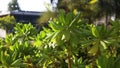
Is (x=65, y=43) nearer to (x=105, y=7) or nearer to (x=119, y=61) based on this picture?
(x=119, y=61)

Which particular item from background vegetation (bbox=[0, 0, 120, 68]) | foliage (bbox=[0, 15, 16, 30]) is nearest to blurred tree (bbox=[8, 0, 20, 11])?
foliage (bbox=[0, 15, 16, 30])

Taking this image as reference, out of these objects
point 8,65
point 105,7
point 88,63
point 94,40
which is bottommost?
point 105,7

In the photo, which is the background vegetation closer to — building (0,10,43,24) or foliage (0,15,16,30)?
foliage (0,15,16,30)

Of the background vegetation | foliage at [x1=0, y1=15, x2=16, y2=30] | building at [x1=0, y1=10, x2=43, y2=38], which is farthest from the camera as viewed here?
building at [x1=0, y1=10, x2=43, y2=38]

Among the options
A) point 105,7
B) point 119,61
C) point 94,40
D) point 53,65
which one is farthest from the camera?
point 105,7

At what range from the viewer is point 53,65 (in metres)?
5.05

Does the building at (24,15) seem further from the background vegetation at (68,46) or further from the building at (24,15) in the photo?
the background vegetation at (68,46)

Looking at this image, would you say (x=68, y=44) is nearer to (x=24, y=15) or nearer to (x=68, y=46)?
(x=68, y=46)

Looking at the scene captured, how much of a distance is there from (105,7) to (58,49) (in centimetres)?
4253

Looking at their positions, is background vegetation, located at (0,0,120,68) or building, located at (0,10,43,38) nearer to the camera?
background vegetation, located at (0,0,120,68)

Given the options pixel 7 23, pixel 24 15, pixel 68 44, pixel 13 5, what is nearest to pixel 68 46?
pixel 68 44

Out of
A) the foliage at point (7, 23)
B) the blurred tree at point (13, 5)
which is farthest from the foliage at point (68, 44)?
the blurred tree at point (13, 5)

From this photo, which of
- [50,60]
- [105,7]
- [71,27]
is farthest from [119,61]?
[105,7]

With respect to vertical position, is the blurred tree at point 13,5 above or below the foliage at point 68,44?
below
